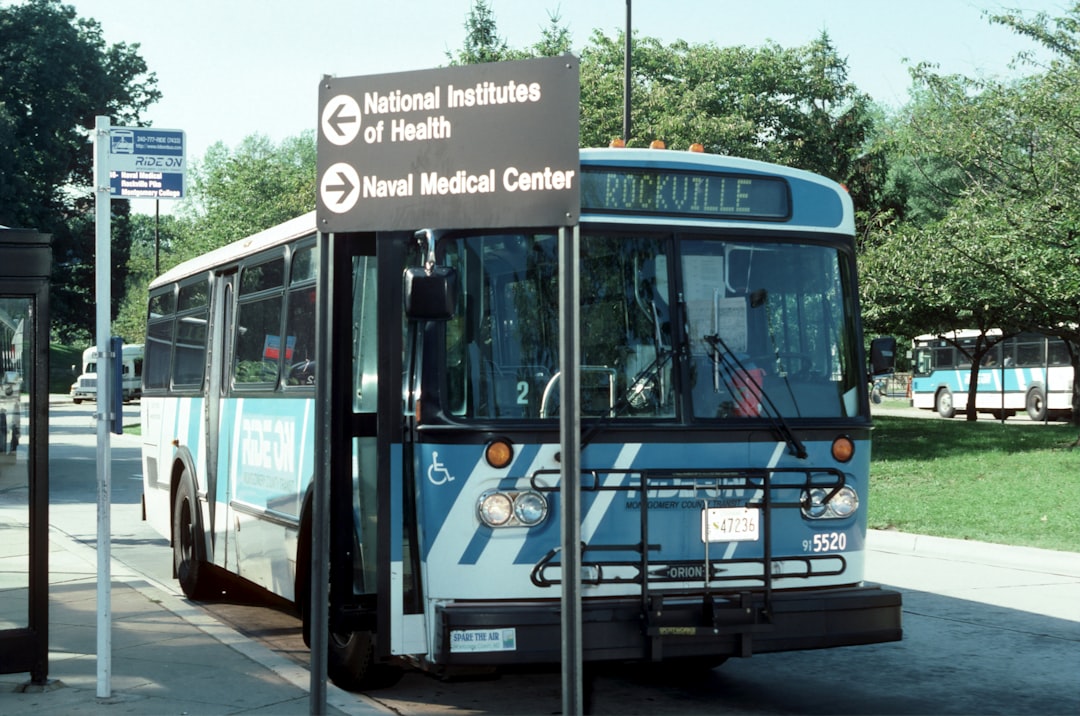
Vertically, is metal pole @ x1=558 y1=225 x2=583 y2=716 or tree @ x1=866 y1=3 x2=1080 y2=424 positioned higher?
tree @ x1=866 y1=3 x2=1080 y2=424

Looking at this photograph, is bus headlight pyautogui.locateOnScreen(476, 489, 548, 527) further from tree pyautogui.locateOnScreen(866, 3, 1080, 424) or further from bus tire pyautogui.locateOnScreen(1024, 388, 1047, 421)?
bus tire pyautogui.locateOnScreen(1024, 388, 1047, 421)

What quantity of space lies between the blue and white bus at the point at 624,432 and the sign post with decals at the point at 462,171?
1099 millimetres

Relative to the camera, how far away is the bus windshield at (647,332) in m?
6.72

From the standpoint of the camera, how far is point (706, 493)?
6840 mm

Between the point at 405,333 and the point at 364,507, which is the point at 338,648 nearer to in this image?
the point at 364,507

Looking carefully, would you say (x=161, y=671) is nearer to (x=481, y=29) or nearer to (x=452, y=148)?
(x=452, y=148)

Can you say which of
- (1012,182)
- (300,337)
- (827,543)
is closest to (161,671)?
(300,337)

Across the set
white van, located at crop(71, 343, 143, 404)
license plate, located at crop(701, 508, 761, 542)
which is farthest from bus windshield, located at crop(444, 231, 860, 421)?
white van, located at crop(71, 343, 143, 404)

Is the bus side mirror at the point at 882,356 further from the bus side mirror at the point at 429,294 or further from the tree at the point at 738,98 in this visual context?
the tree at the point at 738,98

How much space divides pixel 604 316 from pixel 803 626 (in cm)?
182

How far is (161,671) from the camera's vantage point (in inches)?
314

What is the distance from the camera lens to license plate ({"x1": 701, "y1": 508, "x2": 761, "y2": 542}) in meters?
6.79

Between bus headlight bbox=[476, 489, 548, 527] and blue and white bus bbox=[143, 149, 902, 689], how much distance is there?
1cm

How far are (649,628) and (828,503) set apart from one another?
4.14ft
